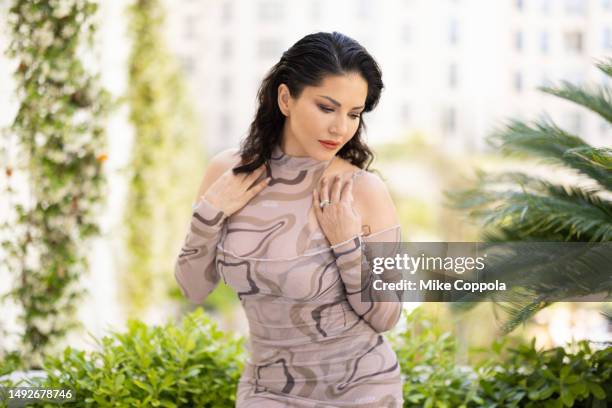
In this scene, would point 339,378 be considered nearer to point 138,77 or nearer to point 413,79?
point 138,77

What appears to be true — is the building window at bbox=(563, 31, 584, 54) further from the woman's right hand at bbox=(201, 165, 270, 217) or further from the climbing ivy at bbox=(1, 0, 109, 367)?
the woman's right hand at bbox=(201, 165, 270, 217)

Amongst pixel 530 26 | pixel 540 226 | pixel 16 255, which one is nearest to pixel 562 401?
pixel 540 226

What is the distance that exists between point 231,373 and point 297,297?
0.87 meters

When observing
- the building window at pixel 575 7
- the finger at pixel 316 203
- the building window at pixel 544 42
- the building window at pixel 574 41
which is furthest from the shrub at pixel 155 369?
the building window at pixel 575 7

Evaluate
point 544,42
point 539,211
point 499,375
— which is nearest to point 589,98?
point 539,211

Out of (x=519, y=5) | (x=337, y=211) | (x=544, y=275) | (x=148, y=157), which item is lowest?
(x=544, y=275)

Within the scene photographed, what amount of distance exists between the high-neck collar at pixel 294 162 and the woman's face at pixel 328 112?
72mm

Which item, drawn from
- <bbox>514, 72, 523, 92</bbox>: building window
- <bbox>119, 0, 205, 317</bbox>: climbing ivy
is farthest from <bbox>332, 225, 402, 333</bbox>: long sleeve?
<bbox>514, 72, 523, 92</bbox>: building window

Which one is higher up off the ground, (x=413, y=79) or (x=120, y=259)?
(x=413, y=79)

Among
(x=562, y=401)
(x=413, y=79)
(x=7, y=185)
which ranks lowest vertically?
(x=562, y=401)

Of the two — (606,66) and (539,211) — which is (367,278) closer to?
(539,211)

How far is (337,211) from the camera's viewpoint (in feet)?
7.07

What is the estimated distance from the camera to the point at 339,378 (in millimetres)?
2236

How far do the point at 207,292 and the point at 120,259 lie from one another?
5.20 m
